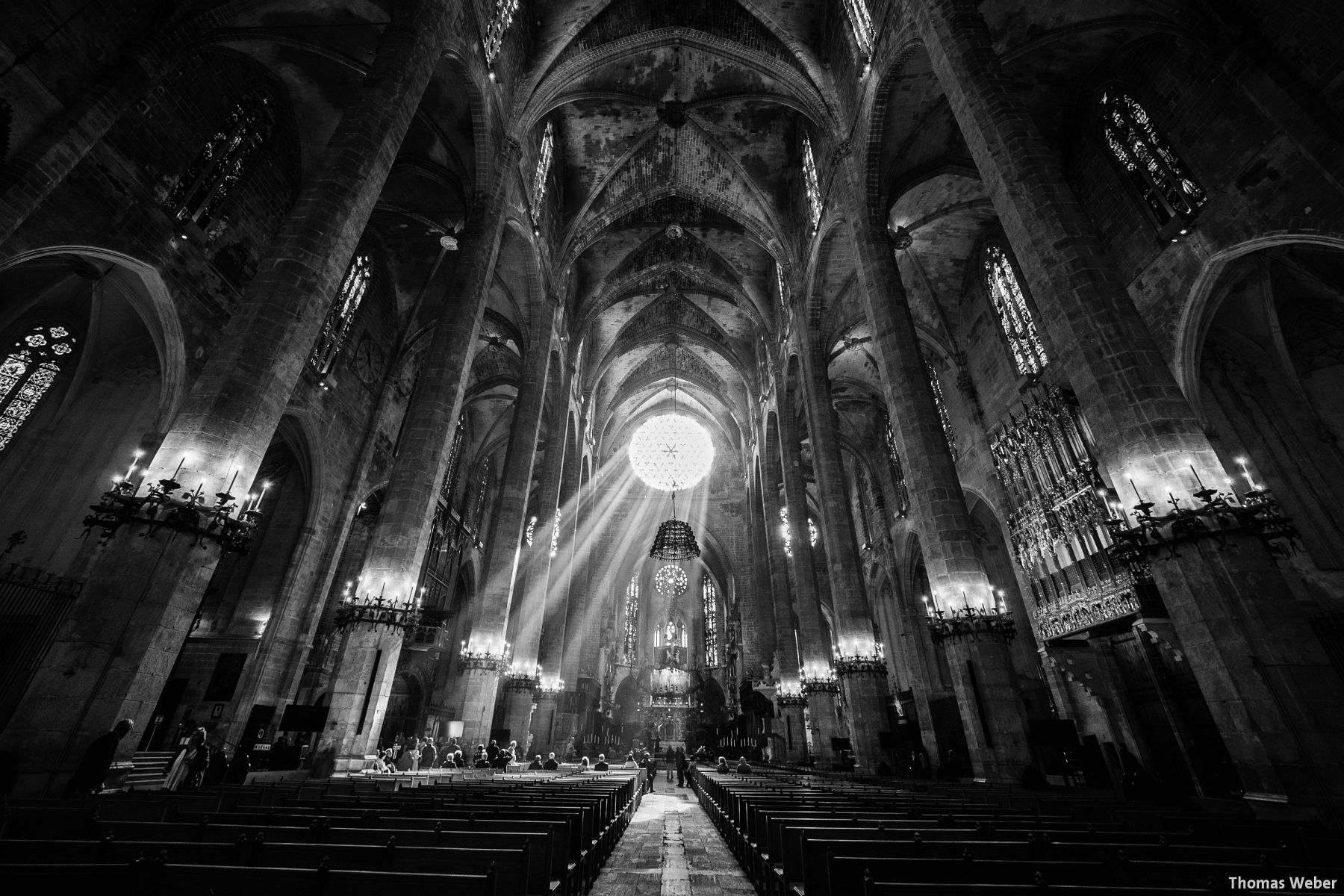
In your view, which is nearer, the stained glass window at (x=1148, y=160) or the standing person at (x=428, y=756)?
the stained glass window at (x=1148, y=160)

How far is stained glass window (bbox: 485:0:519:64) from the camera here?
571 inches

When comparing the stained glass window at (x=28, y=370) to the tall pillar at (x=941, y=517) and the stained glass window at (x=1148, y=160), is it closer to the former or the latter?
the tall pillar at (x=941, y=517)

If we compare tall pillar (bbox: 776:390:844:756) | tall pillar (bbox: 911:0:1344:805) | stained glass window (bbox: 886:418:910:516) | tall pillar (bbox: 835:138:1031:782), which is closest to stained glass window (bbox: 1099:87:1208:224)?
tall pillar (bbox: 835:138:1031:782)

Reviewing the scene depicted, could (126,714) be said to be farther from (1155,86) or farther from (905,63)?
(1155,86)

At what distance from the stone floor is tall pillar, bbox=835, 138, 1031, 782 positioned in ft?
15.2

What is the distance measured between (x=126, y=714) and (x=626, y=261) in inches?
951

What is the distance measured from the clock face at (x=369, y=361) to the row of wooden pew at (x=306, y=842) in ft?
49.6

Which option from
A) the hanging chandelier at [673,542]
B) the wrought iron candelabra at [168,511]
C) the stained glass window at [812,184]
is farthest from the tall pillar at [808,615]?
the wrought iron candelabra at [168,511]

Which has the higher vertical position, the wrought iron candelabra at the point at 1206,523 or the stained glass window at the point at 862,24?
the stained glass window at the point at 862,24

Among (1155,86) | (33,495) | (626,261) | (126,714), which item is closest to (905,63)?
(1155,86)

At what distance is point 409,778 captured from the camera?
8797 millimetres

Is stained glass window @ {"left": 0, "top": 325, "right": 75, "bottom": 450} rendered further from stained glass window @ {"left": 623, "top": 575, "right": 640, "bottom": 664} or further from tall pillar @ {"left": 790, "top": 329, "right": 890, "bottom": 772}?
stained glass window @ {"left": 623, "top": 575, "right": 640, "bottom": 664}

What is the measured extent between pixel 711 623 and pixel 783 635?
20.5 meters

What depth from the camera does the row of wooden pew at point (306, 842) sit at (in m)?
2.05
